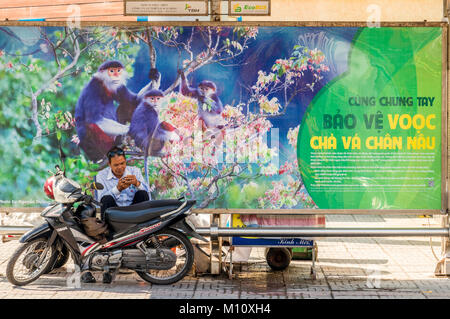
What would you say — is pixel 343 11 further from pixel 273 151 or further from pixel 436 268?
pixel 436 268

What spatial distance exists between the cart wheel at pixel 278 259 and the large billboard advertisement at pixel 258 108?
2.81ft

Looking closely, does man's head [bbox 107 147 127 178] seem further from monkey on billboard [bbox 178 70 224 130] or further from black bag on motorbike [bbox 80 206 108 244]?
monkey on billboard [bbox 178 70 224 130]

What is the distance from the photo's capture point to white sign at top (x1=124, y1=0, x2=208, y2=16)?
7.83 metres

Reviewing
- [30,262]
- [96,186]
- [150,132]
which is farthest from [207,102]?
[30,262]

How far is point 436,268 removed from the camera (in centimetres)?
813

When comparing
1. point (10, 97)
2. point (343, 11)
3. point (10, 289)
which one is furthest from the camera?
point (343, 11)

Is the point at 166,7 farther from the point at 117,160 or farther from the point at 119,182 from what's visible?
the point at 119,182

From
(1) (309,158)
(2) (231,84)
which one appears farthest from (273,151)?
(2) (231,84)

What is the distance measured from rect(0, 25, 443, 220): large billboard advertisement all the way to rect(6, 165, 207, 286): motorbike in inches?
14.8

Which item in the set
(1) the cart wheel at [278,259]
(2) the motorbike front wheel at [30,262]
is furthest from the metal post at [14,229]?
(1) the cart wheel at [278,259]

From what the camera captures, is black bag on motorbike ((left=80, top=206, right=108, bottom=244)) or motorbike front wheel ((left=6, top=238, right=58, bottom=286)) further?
black bag on motorbike ((left=80, top=206, right=108, bottom=244))

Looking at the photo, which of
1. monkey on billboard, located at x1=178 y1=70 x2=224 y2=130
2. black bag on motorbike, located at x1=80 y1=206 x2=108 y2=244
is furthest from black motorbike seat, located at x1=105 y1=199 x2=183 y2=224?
monkey on billboard, located at x1=178 y1=70 x2=224 y2=130

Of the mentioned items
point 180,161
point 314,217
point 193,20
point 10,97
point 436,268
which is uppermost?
point 193,20

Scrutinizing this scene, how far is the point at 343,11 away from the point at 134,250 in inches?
185
